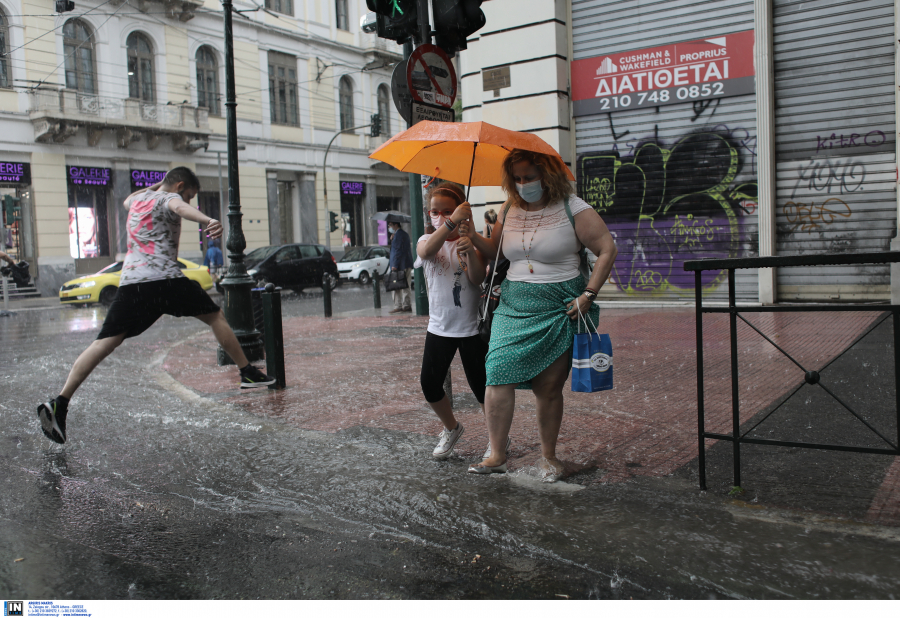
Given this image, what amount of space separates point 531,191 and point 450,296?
2.46 feet

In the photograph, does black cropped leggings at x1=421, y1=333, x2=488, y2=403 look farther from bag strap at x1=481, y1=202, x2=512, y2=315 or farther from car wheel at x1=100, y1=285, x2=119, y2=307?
car wheel at x1=100, y1=285, x2=119, y2=307

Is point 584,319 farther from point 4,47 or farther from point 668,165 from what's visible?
point 4,47

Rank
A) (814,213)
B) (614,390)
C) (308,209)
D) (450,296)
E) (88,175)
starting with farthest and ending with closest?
(308,209) < (88,175) < (814,213) < (614,390) < (450,296)

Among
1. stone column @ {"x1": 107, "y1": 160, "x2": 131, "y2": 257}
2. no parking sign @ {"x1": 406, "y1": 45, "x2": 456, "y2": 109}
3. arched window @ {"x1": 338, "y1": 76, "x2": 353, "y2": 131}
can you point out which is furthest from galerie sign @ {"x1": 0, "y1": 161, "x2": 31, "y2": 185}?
no parking sign @ {"x1": 406, "y1": 45, "x2": 456, "y2": 109}

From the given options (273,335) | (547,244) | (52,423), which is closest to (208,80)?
(273,335)

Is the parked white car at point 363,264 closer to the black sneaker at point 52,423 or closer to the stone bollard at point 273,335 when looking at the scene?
the stone bollard at point 273,335

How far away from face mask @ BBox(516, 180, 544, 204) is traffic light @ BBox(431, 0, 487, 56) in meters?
2.11

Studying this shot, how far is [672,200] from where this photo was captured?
11.4 meters

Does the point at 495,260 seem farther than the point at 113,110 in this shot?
No

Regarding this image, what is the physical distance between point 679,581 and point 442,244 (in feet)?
6.74

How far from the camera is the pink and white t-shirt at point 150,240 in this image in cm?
543

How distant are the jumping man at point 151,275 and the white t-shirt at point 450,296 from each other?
1.74 meters

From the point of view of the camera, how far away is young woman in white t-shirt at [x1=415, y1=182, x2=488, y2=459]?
4172 mm
